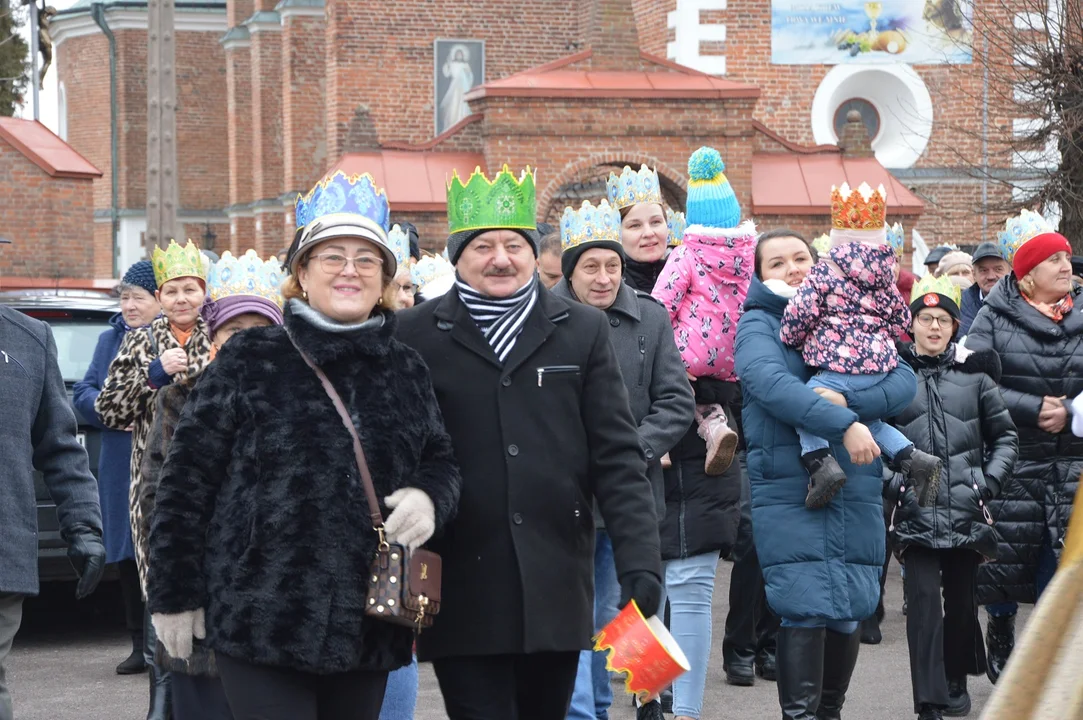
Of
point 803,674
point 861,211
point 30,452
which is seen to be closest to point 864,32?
point 861,211

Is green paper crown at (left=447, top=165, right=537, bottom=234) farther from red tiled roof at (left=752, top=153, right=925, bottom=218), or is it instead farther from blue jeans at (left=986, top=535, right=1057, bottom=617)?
red tiled roof at (left=752, top=153, right=925, bottom=218)

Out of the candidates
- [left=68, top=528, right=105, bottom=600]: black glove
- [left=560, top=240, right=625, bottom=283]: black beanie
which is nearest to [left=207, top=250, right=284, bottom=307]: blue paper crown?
[left=68, top=528, right=105, bottom=600]: black glove

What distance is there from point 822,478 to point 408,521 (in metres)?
2.28

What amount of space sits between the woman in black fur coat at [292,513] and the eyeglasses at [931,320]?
3.63m

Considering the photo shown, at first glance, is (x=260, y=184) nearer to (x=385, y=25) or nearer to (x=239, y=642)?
(x=385, y=25)

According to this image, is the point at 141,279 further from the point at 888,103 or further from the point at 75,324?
the point at 888,103

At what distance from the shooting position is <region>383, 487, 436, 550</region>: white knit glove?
4.38 metres

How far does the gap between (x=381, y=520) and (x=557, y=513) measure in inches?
21.3

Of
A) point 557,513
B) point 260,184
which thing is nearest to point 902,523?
point 557,513

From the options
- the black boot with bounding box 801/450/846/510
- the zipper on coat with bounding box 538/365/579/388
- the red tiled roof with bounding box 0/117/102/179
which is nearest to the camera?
the zipper on coat with bounding box 538/365/579/388

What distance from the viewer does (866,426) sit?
644cm

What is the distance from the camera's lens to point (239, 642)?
14.2 feet

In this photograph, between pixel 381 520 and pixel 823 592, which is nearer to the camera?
pixel 381 520

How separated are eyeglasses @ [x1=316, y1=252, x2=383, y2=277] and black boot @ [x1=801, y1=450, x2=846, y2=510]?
7.34 ft
